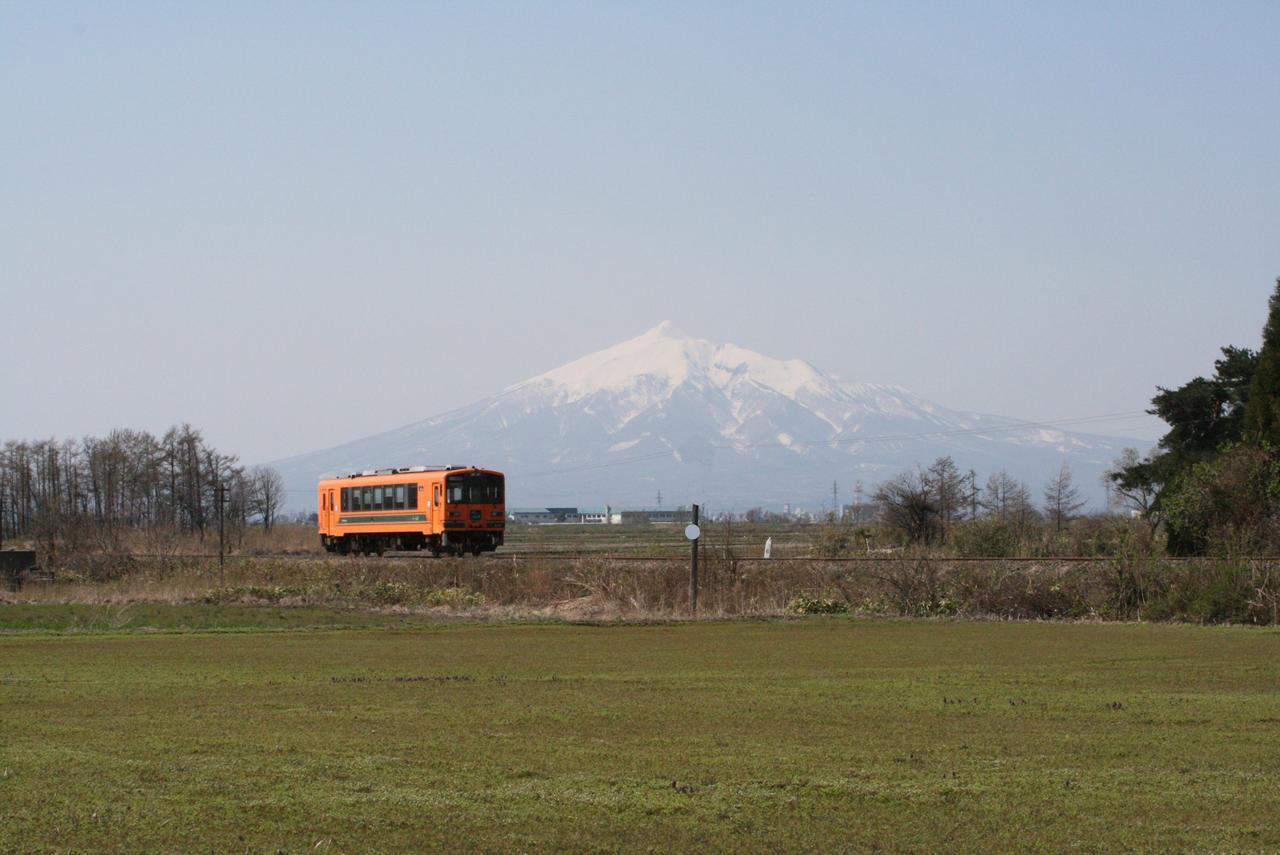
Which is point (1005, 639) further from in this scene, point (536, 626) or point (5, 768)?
point (5, 768)

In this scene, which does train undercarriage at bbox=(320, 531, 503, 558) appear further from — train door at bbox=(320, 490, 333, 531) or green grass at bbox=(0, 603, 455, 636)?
green grass at bbox=(0, 603, 455, 636)

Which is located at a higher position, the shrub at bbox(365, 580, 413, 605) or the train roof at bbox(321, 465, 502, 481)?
the train roof at bbox(321, 465, 502, 481)

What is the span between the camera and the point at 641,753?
10.7m

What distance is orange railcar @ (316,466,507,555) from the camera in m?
51.3

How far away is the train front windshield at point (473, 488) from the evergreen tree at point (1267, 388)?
83.1 ft

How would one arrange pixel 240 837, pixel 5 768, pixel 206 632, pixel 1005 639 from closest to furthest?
pixel 240 837 < pixel 5 768 < pixel 1005 639 < pixel 206 632

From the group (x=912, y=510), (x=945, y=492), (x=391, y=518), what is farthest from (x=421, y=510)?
(x=945, y=492)

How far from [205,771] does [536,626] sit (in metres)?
17.2

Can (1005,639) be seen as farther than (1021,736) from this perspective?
Yes

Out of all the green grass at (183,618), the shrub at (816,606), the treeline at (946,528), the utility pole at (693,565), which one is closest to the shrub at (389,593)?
the green grass at (183,618)

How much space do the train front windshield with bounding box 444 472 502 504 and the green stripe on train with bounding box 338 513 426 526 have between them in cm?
163

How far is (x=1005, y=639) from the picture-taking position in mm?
22484

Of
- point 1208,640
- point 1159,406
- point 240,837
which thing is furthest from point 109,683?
point 1159,406

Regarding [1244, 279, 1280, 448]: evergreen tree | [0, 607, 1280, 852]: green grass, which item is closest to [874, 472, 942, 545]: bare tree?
[1244, 279, 1280, 448]: evergreen tree
